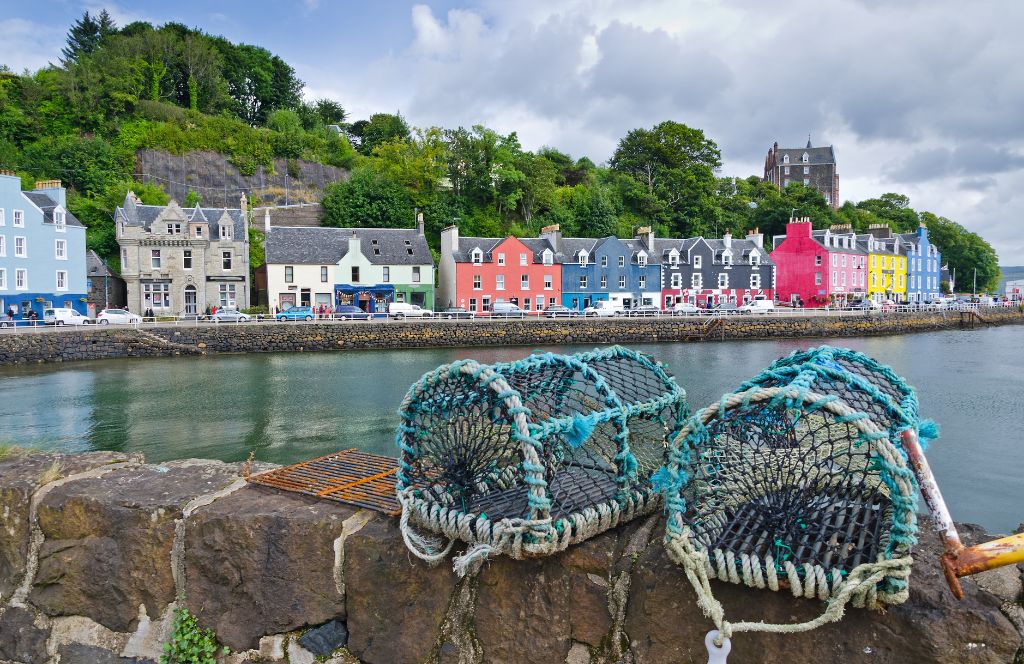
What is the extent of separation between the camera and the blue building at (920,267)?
74188mm

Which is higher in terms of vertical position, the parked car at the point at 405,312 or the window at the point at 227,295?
the window at the point at 227,295

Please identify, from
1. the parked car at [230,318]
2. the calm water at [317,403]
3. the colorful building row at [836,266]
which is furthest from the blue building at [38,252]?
the colorful building row at [836,266]

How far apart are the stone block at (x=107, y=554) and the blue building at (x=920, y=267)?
83636 millimetres

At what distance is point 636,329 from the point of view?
1804 inches

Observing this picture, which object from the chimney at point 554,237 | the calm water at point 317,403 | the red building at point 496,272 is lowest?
the calm water at point 317,403

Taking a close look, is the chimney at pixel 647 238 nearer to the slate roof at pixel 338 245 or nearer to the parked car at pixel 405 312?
the slate roof at pixel 338 245

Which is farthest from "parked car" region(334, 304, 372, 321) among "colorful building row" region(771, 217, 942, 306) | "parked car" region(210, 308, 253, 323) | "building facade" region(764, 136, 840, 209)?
"building facade" region(764, 136, 840, 209)

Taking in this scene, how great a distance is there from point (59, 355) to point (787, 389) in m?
39.3

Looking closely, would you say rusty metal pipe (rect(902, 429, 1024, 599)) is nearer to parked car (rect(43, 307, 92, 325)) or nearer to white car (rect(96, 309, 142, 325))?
white car (rect(96, 309, 142, 325))

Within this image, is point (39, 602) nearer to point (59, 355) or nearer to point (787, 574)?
point (787, 574)

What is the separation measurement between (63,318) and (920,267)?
82.0 metres

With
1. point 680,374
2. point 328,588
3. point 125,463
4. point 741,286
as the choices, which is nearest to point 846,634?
point 328,588

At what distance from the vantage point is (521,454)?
306 cm

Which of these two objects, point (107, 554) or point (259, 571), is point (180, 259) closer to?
point (107, 554)
